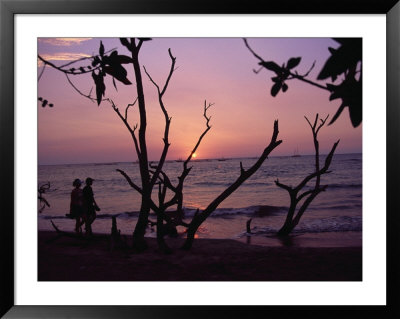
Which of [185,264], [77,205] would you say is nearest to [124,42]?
[77,205]

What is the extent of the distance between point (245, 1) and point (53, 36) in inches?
49.3

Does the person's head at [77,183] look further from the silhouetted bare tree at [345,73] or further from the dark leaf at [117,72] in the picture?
the silhouetted bare tree at [345,73]

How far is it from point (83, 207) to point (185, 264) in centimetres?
103

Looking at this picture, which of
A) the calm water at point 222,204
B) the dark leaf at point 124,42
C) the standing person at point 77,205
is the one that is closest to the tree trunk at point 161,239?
the calm water at point 222,204

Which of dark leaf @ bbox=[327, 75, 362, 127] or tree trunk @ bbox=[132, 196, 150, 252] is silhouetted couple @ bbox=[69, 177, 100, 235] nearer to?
tree trunk @ bbox=[132, 196, 150, 252]

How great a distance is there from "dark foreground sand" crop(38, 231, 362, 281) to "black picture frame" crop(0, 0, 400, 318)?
7.8 inches

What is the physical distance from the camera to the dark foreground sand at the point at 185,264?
2.17m

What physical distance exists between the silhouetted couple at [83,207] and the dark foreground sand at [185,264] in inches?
6.2

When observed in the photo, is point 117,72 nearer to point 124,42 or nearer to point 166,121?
point 124,42

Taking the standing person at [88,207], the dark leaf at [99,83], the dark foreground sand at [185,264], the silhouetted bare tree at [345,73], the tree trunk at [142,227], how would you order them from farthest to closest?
the standing person at [88,207] → the tree trunk at [142,227] → the dark foreground sand at [185,264] → the dark leaf at [99,83] → the silhouetted bare tree at [345,73]

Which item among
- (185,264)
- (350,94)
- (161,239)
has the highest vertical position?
(350,94)

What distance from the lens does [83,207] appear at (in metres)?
2.73

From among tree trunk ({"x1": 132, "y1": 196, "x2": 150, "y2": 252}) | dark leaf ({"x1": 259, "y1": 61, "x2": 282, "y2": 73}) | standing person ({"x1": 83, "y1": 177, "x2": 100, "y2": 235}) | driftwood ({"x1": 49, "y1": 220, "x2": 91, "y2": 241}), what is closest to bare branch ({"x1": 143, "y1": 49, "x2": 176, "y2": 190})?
tree trunk ({"x1": 132, "y1": 196, "x2": 150, "y2": 252})

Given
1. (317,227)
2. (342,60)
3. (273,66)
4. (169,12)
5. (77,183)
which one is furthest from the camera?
(317,227)
